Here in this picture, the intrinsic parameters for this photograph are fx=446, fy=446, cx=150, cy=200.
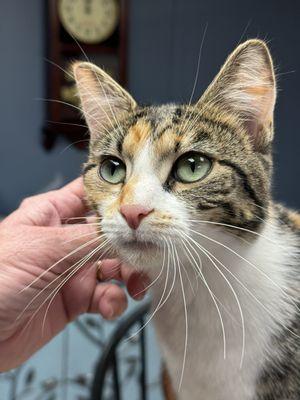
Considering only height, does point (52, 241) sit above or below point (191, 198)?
below

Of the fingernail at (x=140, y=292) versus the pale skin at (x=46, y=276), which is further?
the fingernail at (x=140, y=292)

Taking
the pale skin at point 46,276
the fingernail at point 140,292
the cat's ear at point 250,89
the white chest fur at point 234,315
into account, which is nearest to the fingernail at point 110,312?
A: the pale skin at point 46,276

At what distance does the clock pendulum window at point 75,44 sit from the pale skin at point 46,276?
931 millimetres

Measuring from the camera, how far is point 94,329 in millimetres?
1626

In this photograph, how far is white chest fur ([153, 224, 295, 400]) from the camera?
0.67m

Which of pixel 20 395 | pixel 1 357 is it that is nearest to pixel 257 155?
pixel 1 357

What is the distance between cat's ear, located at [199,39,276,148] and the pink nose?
0.22 metres

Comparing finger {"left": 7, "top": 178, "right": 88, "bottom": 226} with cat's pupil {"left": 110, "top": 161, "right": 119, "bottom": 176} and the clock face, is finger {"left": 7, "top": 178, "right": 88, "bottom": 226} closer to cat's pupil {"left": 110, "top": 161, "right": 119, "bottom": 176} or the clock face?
cat's pupil {"left": 110, "top": 161, "right": 119, "bottom": 176}

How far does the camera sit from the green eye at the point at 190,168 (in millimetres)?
614

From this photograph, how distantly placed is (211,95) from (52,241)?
33cm

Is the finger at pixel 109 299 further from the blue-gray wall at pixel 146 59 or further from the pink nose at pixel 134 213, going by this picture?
the blue-gray wall at pixel 146 59

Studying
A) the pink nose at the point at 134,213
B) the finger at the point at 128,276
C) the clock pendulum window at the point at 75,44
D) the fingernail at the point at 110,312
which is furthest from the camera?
the clock pendulum window at the point at 75,44

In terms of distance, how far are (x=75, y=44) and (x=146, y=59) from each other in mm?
314

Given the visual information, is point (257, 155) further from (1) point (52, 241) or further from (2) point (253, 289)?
(1) point (52, 241)
